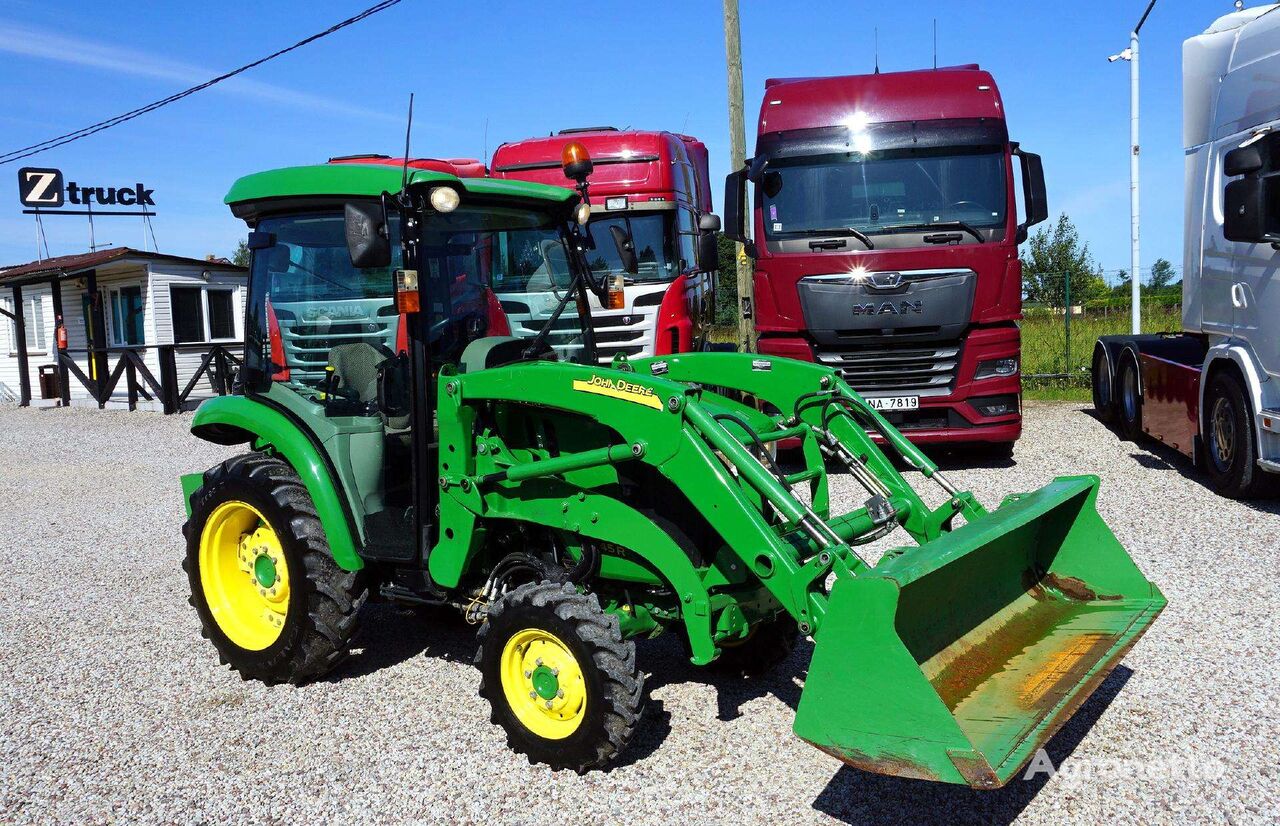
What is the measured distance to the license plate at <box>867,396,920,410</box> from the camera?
940 centimetres

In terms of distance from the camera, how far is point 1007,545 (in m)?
4.11

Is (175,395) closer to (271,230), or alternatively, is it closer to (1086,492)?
(271,230)

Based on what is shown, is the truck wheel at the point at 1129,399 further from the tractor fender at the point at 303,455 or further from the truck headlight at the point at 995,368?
the tractor fender at the point at 303,455

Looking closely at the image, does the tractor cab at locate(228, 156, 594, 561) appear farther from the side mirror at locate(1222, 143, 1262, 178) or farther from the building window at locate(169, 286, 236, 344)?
the building window at locate(169, 286, 236, 344)

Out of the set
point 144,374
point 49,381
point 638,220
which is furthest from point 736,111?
point 49,381

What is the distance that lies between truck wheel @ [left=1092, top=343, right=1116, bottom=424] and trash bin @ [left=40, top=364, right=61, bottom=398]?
2214 cm

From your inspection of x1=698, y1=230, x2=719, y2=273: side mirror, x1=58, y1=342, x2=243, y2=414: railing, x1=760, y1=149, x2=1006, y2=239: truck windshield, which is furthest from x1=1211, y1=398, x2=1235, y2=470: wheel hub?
x1=58, y1=342, x2=243, y2=414: railing

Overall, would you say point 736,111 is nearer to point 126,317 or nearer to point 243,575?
point 243,575

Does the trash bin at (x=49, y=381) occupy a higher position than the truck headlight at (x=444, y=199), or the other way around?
the truck headlight at (x=444, y=199)

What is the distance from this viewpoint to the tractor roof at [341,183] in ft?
14.0

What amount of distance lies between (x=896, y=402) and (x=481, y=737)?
6149mm

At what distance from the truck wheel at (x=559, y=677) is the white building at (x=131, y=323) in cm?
1708

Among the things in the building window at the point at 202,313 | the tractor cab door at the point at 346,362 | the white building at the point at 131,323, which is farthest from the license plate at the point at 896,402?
the building window at the point at 202,313

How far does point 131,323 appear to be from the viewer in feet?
73.4
